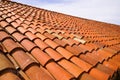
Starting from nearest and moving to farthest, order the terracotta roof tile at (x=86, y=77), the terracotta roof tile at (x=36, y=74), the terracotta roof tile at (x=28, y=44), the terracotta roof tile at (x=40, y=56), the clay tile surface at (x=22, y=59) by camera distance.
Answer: the terracotta roof tile at (x=36, y=74)
the clay tile surface at (x=22, y=59)
the terracotta roof tile at (x=86, y=77)
the terracotta roof tile at (x=40, y=56)
the terracotta roof tile at (x=28, y=44)

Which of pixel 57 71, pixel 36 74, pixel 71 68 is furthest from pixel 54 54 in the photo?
pixel 36 74

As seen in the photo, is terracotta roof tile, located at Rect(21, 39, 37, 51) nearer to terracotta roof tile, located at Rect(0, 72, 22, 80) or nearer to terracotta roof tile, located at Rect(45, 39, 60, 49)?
terracotta roof tile, located at Rect(45, 39, 60, 49)

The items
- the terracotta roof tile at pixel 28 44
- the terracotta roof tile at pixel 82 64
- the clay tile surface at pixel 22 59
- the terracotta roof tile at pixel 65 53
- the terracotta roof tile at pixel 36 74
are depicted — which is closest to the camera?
the terracotta roof tile at pixel 36 74

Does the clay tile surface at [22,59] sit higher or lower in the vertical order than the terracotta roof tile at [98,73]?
higher

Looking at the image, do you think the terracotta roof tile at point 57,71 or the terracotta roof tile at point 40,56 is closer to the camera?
the terracotta roof tile at point 57,71

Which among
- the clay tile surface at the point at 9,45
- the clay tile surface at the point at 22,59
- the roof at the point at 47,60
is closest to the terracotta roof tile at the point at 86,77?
the roof at the point at 47,60

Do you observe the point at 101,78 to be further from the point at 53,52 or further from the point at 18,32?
the point at 18,32

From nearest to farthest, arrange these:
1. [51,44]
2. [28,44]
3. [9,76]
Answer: [9,76] → [28,44] → [51,44]

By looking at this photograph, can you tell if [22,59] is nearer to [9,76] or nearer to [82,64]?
[9,76]

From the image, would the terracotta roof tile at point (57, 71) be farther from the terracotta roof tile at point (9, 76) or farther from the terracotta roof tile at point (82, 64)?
the terracotta roof tile at point (9, 76)

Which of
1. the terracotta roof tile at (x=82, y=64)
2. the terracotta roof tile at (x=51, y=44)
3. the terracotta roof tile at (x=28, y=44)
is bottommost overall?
the terracotta roof tile at (x=82, y=64)

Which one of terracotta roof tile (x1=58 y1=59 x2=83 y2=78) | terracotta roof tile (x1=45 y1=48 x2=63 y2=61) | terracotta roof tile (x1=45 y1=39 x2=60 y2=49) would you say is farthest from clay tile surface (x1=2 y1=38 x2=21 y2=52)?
terracotta roof tile (x1=45 y1=39 x2=60 y2=49)

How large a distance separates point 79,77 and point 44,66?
0.55m

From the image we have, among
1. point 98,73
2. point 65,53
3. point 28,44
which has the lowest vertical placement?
point 98,73
